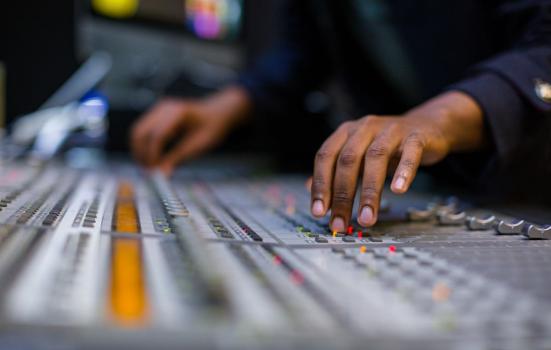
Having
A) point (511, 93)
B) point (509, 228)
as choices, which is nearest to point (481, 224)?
point (509, 228)

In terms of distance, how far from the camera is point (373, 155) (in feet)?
2.28

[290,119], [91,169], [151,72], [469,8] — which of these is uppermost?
[469,8]

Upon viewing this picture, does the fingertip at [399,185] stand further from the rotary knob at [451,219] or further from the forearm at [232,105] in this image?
the forearm at [232,105]

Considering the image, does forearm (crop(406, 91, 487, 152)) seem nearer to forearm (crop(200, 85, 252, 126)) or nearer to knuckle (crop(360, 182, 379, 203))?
knuckle (crop(360, 182, 379, 203))

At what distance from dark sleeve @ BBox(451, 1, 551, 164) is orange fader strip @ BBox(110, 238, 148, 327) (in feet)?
1.83

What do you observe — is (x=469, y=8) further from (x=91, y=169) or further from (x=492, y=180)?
(x=91, y=169)

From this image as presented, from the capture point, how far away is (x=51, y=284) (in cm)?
37

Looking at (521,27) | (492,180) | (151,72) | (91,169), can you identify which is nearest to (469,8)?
(521,27)

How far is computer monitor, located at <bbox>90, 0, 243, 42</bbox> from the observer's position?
1.63 meters

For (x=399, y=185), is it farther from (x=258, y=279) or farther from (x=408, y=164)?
(x=258, y=279)

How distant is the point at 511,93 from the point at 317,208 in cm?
36

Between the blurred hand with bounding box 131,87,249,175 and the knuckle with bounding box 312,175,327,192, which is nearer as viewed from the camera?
the knuckle with bounding box 312,175,327,192

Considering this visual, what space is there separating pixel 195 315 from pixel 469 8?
3.44ft

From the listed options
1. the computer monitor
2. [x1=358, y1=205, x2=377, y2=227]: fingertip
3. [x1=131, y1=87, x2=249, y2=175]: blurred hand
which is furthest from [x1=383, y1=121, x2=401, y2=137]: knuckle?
the computer monitor
